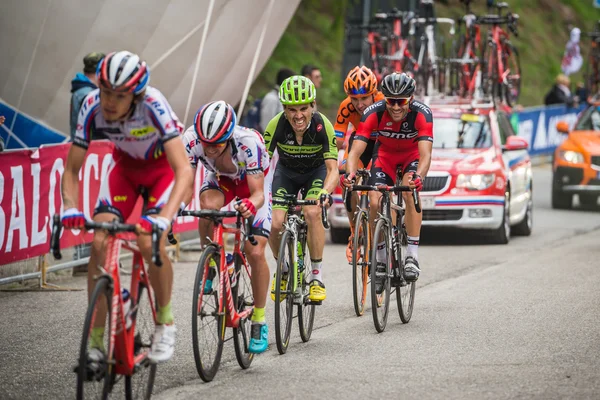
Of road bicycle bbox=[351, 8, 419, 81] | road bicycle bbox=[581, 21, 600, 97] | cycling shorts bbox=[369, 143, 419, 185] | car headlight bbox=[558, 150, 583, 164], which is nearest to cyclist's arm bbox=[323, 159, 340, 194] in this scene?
cycling shorts bbox=[369, 143, 419, 185]

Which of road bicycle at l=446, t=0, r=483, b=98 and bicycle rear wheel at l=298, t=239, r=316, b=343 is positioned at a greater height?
road bicycle at l=446, t=0, r=483, b=98

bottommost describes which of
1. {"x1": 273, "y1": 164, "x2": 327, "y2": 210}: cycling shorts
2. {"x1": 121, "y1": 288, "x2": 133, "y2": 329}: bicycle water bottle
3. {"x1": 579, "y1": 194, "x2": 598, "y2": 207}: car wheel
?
{"x1": 579, "y1": 194, "x2": 598, "y2": 207}: car wheel

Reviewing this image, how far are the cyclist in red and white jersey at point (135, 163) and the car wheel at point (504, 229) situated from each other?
29.5 feet

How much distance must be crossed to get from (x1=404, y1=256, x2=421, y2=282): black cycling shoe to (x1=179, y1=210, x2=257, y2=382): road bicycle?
217 centimetres

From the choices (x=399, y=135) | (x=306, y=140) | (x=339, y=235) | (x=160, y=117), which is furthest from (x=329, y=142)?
(x=339, y=235)

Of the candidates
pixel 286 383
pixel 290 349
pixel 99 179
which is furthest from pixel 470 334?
pixel 99 179

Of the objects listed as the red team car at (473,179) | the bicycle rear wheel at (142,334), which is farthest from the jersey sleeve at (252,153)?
the red team car at (473,179)

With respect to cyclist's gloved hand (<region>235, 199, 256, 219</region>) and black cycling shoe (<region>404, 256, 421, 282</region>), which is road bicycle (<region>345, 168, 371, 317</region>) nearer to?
black cycling shoe (<region>404, 256, 421, 282</region>)

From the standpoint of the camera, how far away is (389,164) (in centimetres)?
1029

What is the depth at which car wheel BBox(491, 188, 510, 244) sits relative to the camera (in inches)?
595

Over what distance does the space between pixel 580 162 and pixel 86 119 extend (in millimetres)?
14110

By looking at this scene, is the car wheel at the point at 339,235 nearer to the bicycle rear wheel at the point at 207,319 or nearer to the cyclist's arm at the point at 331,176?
the cyclist's arm at the point at 331,176

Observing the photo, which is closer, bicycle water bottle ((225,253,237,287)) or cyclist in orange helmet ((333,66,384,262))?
bicycle water bottle ((225,253,237,287))

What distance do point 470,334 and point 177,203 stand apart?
3.49 metres
